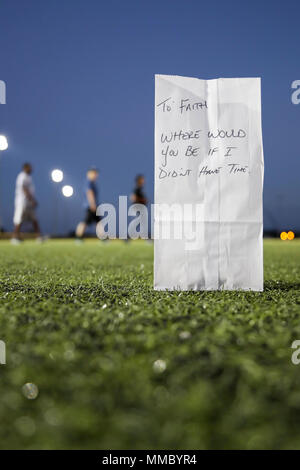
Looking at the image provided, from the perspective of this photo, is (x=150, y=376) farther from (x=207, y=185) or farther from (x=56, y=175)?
(x=56, y=175)

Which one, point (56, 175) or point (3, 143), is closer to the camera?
point (3, 143)

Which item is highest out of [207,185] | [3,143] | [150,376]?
[3,143]

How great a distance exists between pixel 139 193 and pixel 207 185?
988 centimetres

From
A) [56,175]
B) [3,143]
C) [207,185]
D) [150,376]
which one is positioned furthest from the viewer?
[56,175]

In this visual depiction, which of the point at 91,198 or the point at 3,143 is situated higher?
the point at 3,143

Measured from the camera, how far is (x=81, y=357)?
152 cm

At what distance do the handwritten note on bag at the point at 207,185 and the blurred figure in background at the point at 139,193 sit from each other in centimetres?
947

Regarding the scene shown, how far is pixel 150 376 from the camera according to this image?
1345 millimetres

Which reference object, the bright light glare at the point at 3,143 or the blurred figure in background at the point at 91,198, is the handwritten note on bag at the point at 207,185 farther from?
the bright light glare at the point at 3,143

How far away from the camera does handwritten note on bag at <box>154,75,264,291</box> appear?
3.11m

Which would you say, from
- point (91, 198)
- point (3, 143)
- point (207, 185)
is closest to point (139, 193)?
point (91, 198)

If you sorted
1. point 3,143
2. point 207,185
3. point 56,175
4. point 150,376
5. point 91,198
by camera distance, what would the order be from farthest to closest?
point 56,175, point 3,143, point 91,198, point 207,185, point 150,376
